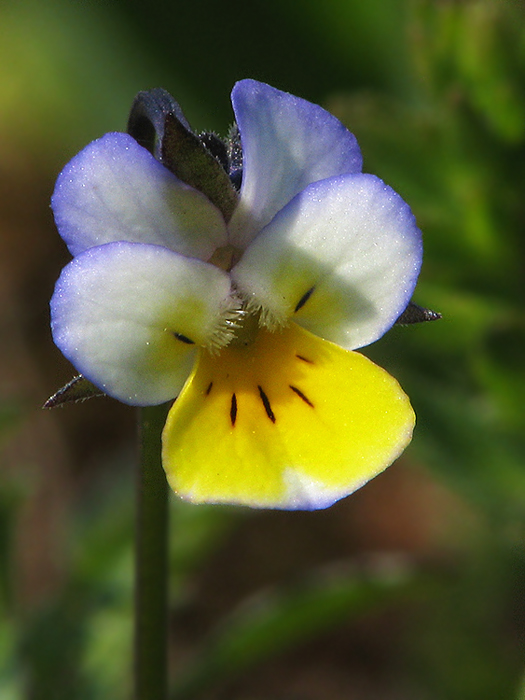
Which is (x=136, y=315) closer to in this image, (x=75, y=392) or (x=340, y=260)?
(x=75, y=392)

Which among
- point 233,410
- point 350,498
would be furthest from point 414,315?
point 350,498

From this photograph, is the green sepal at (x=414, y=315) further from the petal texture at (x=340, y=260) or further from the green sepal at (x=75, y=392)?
the green sepal at (x=75, y=392)

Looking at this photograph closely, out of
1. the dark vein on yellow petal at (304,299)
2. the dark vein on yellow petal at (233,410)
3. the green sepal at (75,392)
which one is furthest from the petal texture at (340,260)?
the green sepal at (75,392)

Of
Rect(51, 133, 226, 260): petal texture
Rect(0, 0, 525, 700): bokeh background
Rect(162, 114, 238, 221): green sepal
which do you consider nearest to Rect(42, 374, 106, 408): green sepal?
Rect(51, 133, 226, 260): petal texture

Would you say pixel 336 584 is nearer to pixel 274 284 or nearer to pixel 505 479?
pixel 505 479

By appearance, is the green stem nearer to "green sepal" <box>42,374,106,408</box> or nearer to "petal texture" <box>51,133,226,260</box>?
"green sepal" <box>42,374,106,408</box>
